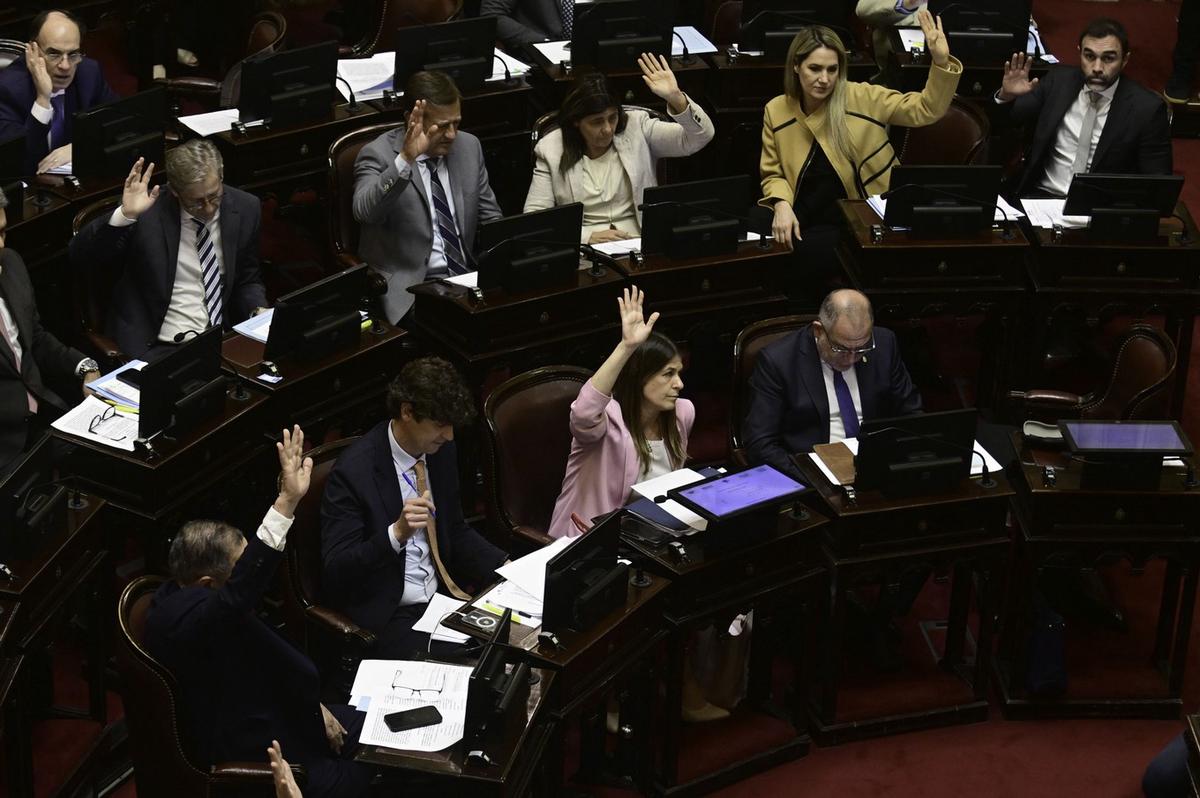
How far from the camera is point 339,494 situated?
179 inches

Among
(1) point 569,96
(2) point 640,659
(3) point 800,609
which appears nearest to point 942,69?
(1) point 569,96

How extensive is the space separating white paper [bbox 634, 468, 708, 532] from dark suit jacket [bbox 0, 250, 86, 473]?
175cm

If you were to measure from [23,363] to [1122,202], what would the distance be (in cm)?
361

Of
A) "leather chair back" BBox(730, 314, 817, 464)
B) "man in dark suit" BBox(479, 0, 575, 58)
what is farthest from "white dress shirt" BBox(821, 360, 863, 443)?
"man in dark suit" BBox(479, 0, 575, 58)

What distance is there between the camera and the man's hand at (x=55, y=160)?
5.77 meters

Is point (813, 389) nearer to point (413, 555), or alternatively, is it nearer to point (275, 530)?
point (413, 555)

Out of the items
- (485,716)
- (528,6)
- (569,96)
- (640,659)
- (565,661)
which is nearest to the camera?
(485,716)

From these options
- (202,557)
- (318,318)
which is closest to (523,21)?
(318,318)

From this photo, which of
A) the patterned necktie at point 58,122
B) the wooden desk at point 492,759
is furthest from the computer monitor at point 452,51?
the wooden desk at point 492,759

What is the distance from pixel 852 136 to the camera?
6316 millimetres

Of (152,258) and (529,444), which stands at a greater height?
(152,258)

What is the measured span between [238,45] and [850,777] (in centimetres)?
477

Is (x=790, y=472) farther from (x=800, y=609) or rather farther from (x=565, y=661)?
(x=565, y=661)

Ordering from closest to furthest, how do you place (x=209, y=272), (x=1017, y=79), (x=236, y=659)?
(x=236, y=659) → (x=209, y=272) → (x=1017, y=79)
